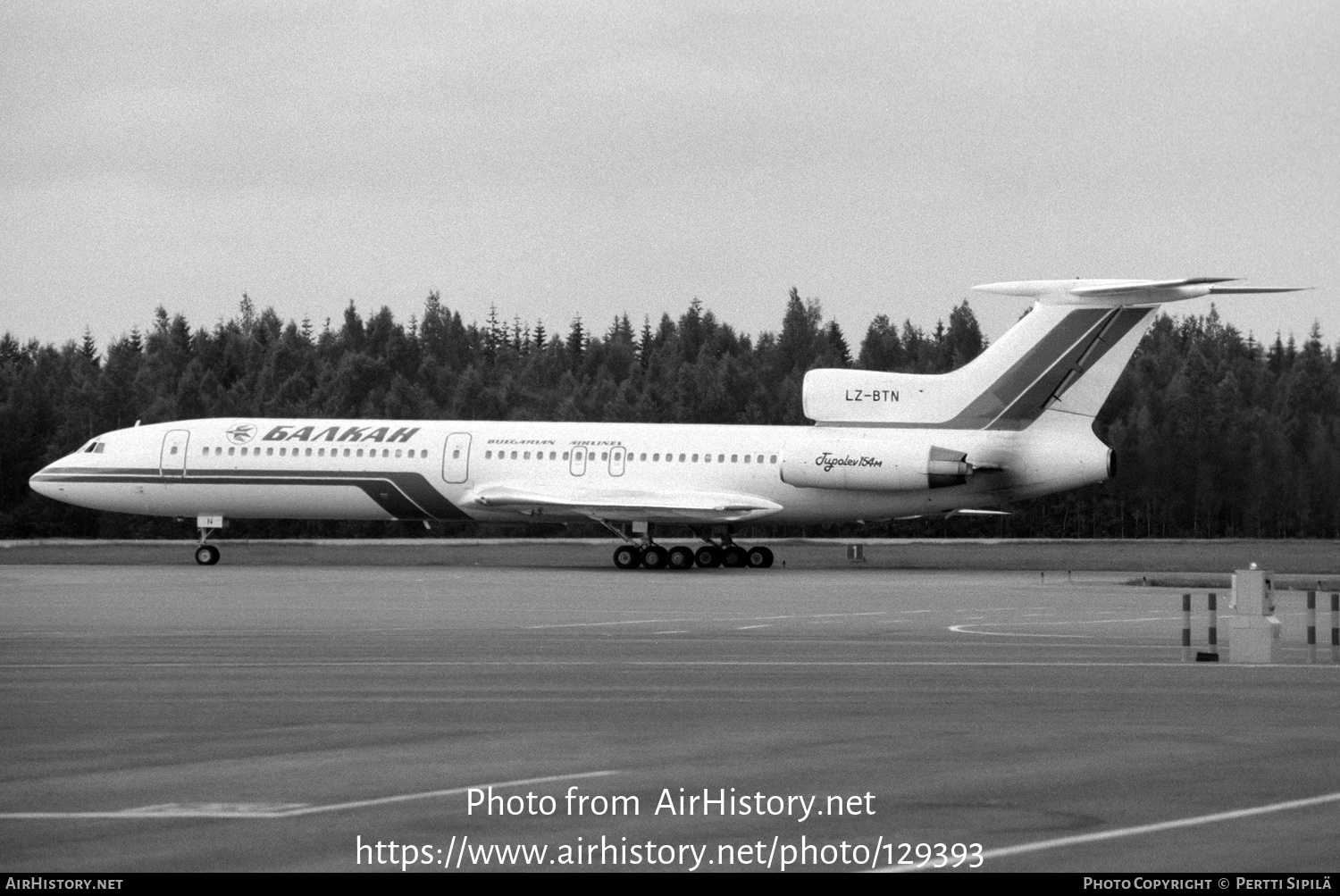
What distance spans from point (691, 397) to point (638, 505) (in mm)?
49920

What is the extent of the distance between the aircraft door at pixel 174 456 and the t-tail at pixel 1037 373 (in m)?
16.9

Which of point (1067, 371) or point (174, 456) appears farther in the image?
point (174, 456)

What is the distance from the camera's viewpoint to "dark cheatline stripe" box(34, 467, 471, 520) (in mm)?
45812

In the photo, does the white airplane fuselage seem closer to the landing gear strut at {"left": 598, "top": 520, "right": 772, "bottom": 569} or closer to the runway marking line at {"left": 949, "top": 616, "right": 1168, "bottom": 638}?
the landing gear strut at {"left": 598, "top": 520, "right": 772, "bottom": 569}

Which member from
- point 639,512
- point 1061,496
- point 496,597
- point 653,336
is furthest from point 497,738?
point 653,336

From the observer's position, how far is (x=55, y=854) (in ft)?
29.6

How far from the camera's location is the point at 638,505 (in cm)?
4416

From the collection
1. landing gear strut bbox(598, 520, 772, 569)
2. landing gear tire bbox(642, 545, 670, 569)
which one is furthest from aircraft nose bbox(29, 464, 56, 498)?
landing gear tire bbox(642, 545, 670, 569)

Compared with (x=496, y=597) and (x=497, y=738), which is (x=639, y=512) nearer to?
(x=496, y=597)

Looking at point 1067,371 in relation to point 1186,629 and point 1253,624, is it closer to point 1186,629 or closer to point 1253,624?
point 1186,629

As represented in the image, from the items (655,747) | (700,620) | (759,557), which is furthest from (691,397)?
(655,747)

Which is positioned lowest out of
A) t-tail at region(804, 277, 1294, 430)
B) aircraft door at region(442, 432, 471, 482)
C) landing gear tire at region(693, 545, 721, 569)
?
landing gear tire at region(693, 545, 721, 569)

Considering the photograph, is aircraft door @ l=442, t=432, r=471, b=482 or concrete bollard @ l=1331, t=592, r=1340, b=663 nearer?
concrete bollard @ l=1331, t=592, r=1340, b=663

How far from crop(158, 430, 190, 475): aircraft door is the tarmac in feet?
70.9
